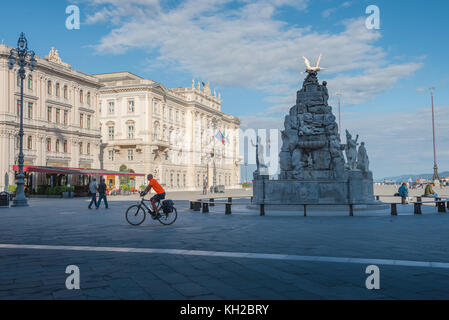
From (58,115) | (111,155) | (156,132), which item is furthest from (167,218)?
(111,155)

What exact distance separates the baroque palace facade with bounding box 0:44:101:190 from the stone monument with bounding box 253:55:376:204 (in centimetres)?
3252

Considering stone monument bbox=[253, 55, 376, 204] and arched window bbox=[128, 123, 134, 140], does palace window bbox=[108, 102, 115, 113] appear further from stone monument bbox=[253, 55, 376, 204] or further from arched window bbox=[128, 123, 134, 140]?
stone monument bbox=[253, 55, 376, 204]

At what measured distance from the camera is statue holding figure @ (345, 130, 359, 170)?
24688 mm

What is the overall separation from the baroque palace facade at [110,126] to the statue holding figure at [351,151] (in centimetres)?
3086

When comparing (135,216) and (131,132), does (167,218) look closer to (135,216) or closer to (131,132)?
(135,216)

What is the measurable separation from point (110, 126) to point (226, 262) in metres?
63.3

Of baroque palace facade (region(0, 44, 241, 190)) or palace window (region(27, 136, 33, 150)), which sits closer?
baroque palace facade (region(0, 44, 241, 190))

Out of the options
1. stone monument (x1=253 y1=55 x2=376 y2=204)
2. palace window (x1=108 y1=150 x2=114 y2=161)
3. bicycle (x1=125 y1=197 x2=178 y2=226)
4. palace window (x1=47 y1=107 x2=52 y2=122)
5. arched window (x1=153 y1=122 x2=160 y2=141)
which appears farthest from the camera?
palace window (x1=108 y1=150 x2=114 y2=161)

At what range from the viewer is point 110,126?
6719 cm

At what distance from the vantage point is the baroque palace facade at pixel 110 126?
4534 centimetres

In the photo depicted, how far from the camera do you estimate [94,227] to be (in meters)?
12.6

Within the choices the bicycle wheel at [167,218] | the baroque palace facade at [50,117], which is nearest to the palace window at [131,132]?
the baroque palace facade at [50,117]
